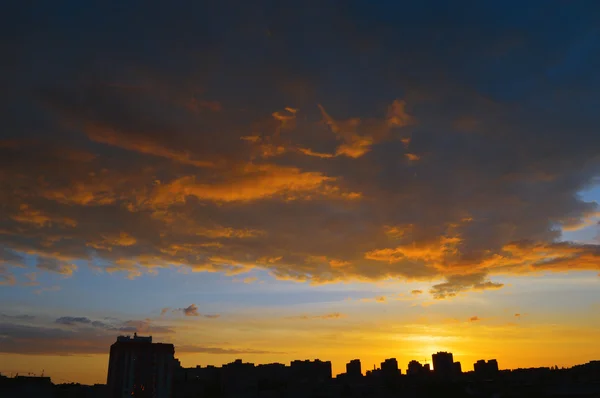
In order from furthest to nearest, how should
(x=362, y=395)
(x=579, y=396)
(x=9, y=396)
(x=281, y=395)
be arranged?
(x=281, y=395)
(x=362, y=395)
(x=9, y=396)
(x=579, y=396)

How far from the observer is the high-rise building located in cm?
16288

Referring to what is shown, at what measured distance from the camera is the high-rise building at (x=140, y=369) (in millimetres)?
162875

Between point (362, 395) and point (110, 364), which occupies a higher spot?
point (110, 364)

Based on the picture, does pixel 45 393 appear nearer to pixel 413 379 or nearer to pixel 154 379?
pixel 154 379

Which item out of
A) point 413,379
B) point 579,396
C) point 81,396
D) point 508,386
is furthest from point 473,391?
point 81,396

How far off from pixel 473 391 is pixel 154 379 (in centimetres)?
10139

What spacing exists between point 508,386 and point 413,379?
6384 centimetres

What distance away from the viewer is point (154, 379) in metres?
166

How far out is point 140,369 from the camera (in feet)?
547

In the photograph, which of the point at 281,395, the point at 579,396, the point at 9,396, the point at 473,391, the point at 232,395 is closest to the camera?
the point at 579,396

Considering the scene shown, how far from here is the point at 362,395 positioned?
158625 millimetres

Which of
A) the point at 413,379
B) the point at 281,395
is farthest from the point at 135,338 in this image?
the point at 413,379

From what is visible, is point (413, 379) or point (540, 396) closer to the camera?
point (540, 396)

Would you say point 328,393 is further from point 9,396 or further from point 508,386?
point 9,396
